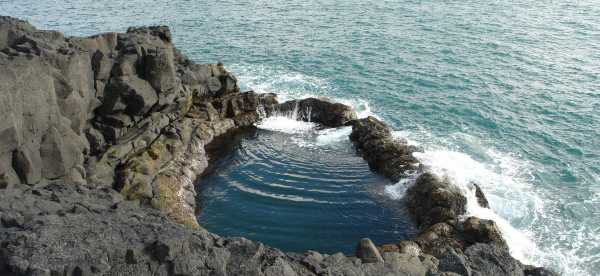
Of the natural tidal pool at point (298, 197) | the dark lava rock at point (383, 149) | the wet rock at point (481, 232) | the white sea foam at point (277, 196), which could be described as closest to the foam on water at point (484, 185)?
the dark lava rock at point (383, 149)

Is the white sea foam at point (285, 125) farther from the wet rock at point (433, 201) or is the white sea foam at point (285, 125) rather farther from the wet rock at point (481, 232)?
the wet rock at point (481, 232)

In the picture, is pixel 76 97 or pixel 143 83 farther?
pixel 143 83

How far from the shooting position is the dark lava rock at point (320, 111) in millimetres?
46281

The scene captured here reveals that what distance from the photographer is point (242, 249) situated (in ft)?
65.8

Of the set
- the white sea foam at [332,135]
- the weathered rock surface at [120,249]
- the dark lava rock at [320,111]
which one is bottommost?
the white sea foam at [332,135]

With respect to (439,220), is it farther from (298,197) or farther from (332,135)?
(332,135)

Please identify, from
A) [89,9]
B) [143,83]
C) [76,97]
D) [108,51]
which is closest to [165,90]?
[143,83]

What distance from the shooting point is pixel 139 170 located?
33.7 metres

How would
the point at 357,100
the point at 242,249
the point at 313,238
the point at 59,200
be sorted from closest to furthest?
the point at 242,249 < the point at 59,200 < the point at 313,238 < the point at 357,100

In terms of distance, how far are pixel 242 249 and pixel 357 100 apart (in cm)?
3502

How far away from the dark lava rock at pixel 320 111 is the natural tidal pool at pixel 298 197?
119 inches

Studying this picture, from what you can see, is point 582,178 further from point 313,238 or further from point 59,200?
point 59,200

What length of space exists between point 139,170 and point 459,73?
3972 cm

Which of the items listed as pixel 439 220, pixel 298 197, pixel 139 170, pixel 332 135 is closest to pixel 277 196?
pixel 298 197
